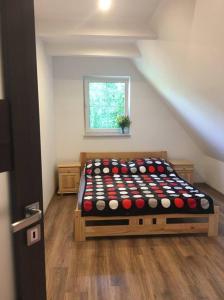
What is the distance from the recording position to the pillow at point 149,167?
13.1 ft

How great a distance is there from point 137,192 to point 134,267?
0.95m

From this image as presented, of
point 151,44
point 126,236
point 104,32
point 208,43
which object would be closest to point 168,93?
point 151,44

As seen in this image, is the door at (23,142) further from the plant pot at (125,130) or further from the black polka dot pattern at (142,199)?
the plant pot at (125,130)

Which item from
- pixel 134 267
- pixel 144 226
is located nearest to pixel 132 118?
pixel 144 226

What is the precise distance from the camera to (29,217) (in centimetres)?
85

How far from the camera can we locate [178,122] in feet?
15.2

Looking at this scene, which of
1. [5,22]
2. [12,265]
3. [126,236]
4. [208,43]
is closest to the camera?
[5,22]

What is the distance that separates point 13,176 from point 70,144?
3.77 meters

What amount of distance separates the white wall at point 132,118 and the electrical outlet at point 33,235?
3.68 metres

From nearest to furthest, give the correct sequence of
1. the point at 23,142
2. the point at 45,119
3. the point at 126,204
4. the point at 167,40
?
the point at 23,142
the point at 167,40
the point at 126,204
the point at 45,119

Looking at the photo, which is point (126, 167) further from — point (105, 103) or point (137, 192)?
point (105, 103)

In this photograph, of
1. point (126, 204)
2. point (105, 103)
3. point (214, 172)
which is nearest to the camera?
point (126, 204)

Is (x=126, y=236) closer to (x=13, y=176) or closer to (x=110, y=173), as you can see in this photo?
(x=110, y=173)

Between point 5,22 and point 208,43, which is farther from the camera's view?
point 208,43
